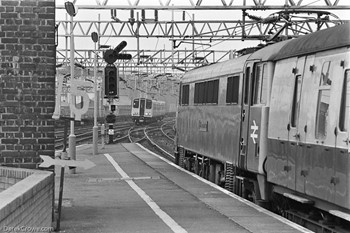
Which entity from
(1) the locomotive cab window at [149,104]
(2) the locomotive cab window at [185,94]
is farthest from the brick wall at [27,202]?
(1) the locomotive cab window at [149,104]

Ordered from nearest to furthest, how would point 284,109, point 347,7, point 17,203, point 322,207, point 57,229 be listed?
point 17,203
point 322,207
point 57,229
point 284,109
point 347,7

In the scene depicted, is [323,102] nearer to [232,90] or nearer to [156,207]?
[156,207]

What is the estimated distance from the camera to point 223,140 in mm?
15781

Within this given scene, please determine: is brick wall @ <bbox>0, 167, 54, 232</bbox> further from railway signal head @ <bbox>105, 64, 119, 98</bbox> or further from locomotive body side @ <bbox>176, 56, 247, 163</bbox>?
railway signal head @ <bbox>105, 64, 119, 98</bbox>

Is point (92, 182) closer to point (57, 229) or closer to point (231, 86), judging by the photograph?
point (231, 86)

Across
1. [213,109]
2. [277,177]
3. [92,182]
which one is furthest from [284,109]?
[92,182]

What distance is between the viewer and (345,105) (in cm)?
807

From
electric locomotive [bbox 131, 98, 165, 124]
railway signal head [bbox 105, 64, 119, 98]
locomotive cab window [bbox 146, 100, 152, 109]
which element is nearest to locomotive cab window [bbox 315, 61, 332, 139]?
railway signal head [bbox 105, 64, 119, 98]

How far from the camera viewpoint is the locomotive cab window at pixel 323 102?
8625mm

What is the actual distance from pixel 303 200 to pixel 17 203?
4.31 meters

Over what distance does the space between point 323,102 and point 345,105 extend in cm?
72

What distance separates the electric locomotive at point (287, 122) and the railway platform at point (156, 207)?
55cm

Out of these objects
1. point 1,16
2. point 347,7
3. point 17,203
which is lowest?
point 17,203

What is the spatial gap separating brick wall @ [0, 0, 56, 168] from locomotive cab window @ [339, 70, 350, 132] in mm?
4264
